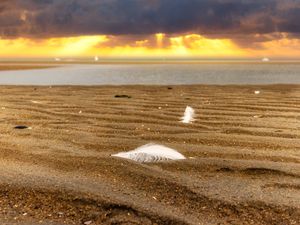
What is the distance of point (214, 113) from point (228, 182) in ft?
15.4

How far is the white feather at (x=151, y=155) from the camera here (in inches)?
191

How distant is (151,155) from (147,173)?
22.5 inches

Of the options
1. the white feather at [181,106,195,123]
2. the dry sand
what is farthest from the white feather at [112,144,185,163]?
the white feather at [181,106,195,123]

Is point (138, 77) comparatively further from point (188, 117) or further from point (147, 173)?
point (147, 173)

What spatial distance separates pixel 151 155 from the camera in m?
4.91

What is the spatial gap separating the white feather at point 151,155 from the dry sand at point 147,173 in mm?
135

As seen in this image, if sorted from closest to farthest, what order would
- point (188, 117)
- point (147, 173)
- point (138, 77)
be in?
point (147, 173) → point (188, 117) → point (138, 77)

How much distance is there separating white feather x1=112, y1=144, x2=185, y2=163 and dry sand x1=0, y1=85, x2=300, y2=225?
0.13 meters

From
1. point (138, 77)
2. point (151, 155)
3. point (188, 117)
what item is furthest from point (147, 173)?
point (138, 77)

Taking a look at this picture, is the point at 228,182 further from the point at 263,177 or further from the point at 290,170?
the point at 290,170

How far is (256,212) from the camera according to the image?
139 inches

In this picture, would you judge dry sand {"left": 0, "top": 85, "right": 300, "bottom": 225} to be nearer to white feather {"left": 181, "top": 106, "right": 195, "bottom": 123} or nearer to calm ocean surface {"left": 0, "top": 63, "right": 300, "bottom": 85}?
white feather {"left": 181, "top": 106, "right": 195, "bottom": 123}

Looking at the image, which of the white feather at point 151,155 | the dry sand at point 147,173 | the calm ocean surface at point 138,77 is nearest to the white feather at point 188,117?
the dry sand at point 147,173

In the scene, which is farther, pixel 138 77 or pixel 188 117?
pixel 138 77
